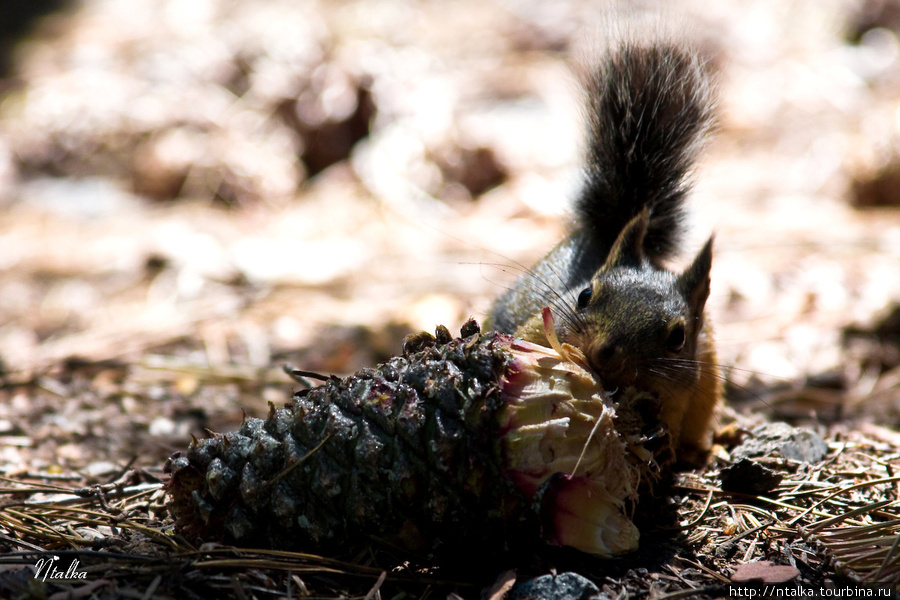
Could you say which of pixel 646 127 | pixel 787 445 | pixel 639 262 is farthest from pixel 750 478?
pixel 646 127

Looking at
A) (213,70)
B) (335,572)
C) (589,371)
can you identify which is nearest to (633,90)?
(589,371)

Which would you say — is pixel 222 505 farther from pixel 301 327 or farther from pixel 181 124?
pixel 181 124

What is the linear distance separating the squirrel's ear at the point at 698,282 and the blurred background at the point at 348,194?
7.4 inches

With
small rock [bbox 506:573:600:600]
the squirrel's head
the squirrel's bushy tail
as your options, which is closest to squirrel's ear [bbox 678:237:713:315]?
the squirrel's head

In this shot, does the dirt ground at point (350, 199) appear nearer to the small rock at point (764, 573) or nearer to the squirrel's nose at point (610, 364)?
the squirrel's nose at point (610, 364)

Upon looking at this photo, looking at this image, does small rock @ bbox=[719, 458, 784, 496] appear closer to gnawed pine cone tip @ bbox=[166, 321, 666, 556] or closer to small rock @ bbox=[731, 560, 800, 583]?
small rock @ bbox=[731, 560, 800, 583]

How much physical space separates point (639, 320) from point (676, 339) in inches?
4.9

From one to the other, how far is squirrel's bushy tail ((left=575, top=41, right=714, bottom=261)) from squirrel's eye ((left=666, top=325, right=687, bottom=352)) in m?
0.57

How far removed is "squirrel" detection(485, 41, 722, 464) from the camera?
76.2 inches

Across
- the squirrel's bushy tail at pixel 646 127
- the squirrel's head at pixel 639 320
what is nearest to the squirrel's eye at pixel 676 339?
the squirrel's head at pixel 639 320

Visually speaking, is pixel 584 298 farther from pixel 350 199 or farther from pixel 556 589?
pixel 350 199

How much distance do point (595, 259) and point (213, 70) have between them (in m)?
4.91

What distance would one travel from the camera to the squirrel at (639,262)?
1.94m

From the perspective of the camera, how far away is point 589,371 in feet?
5.67
